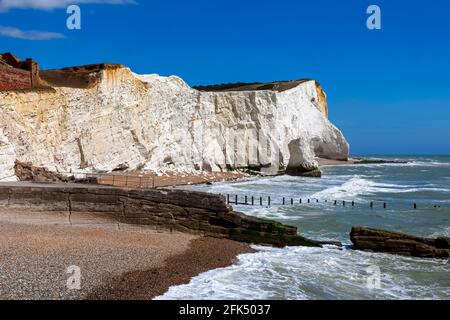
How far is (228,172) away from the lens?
146ft

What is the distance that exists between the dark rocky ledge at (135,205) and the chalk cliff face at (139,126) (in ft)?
23.9

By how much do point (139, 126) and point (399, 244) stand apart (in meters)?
26.2

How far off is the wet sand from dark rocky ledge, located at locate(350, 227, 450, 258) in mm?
3303

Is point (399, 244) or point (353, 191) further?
point (353, 191)

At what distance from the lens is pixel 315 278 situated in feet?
34.2

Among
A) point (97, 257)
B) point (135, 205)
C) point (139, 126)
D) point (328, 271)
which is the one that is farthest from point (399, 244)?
point (139, 126)

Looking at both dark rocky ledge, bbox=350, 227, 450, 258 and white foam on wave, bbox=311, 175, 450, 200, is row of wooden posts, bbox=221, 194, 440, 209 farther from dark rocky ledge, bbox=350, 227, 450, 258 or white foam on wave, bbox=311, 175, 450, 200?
dark rocky ledge, bbox=350, 227, 450, 258

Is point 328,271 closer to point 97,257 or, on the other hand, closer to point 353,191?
point 97,257

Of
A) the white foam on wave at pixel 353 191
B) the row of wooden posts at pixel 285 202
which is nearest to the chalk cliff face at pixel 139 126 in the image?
the white foam on wave at pixel 353 191

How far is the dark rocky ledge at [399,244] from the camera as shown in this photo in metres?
13.1

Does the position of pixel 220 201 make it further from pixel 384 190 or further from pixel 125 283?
pixel 384 190

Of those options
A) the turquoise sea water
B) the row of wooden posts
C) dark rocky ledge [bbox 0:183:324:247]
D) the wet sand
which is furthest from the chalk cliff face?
the turquoise sea water
